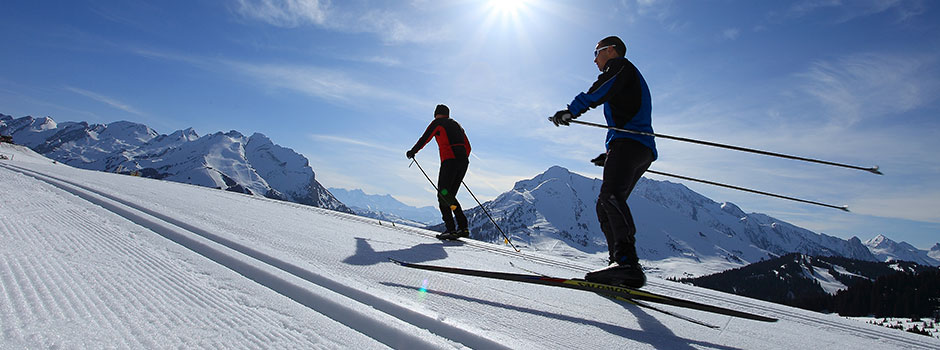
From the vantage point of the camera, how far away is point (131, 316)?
1.33 meters

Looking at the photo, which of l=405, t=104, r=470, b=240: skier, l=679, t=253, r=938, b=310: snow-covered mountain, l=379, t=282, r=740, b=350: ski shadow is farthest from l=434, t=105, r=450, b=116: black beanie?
l=679, t=253, r=938, b=310: snow-covered mountain

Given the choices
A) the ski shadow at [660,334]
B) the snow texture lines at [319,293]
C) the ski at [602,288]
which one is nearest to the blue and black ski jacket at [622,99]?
the ski at [602,288]

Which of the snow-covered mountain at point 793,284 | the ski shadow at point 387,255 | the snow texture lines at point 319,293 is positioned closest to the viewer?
the snow texture lines at point 319,293

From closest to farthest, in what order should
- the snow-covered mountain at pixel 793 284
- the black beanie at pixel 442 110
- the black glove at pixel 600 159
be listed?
the black glove at pixel 600 159 < the black beanie at pixel 442 110 < the snow-covered mountain at pixel 793 284

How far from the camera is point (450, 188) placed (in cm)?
689

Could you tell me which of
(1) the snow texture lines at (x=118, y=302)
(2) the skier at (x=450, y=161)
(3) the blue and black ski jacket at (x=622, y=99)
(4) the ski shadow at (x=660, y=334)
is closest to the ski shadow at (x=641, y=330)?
(4) the ski shadow at (x=660, y=334)

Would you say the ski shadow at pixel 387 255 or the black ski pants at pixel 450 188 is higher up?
the black ski pants at pixel 450 188

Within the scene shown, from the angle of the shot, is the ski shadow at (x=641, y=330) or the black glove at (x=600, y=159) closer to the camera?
the ski shadow at (x=641, y=330)

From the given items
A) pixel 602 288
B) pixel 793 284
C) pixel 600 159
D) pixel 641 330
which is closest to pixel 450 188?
pixel 600 159

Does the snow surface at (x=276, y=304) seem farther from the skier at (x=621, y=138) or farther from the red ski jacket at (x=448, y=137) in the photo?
the red ski jacket at (x=448, y=137)

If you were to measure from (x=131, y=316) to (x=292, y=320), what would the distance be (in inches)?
19.1

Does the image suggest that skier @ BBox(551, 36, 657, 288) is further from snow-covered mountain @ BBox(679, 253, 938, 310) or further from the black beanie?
snow-covered mountain @ BBox(679, 253, 938, 310)

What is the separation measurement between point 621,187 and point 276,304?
267 cm

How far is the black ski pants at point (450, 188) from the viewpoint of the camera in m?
6.84
